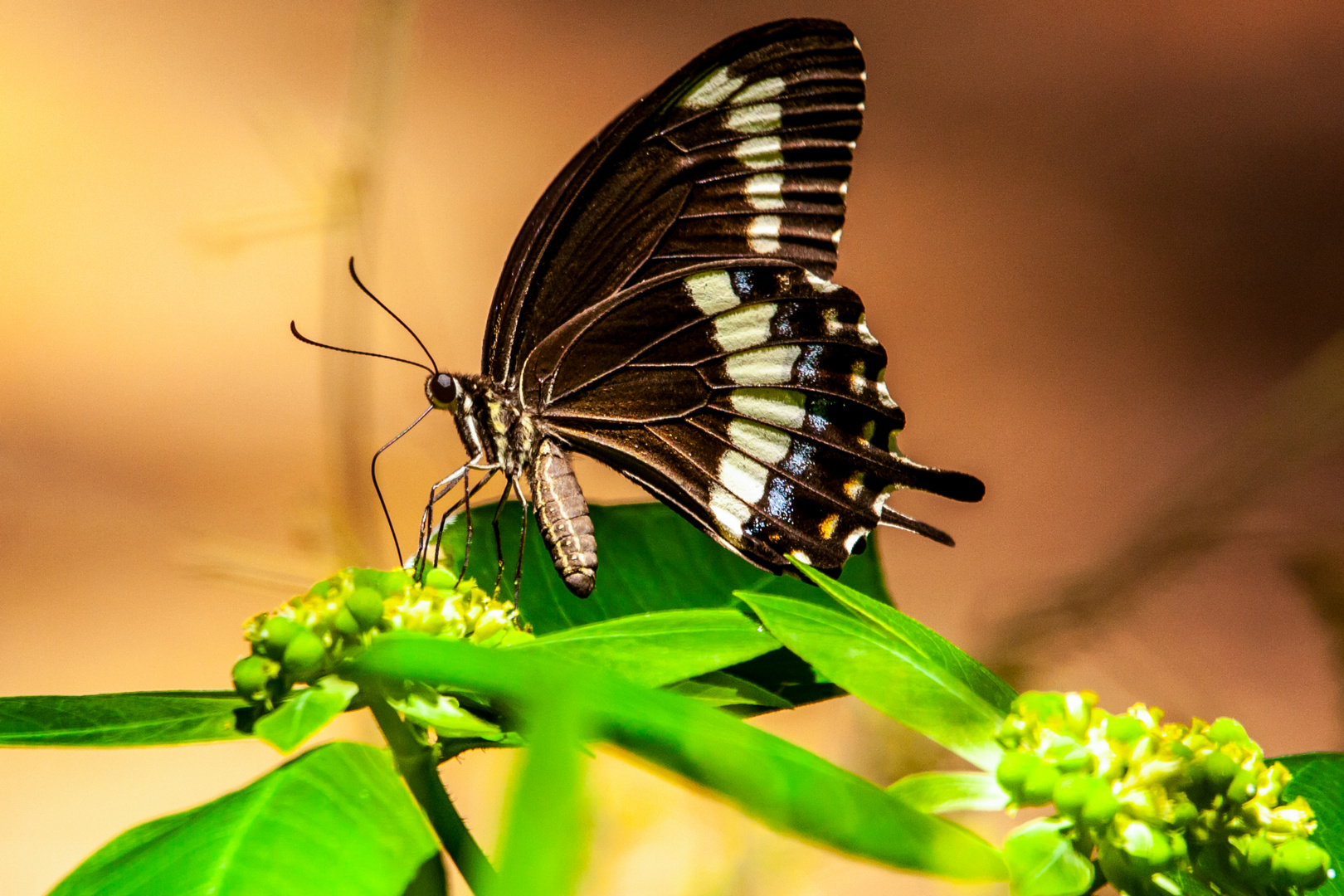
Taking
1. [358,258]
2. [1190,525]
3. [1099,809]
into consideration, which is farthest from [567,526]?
[358,258]

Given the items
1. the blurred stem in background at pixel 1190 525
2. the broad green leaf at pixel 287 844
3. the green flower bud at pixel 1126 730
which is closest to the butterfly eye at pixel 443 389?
the broad green leaf at pixel 287 844

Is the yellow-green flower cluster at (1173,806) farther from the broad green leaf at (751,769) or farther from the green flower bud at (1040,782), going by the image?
the broad green leaf at (751,769)

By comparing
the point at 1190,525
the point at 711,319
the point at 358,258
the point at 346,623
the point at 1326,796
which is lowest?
the point at 1190,525

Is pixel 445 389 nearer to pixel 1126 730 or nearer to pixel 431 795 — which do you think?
pixel 431 795

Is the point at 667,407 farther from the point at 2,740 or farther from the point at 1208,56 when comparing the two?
the point at 1208,56

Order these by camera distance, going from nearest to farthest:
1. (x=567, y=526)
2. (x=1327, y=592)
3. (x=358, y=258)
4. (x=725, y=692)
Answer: (x=725, y=692), (x=567, y=526), (x=1327, y=592), (x=358, y=258)

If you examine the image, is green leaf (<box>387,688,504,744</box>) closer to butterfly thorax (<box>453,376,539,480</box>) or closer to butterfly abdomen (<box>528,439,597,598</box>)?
butterfly abdomen (<box>528,439,597,598</box>)

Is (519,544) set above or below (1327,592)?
above
